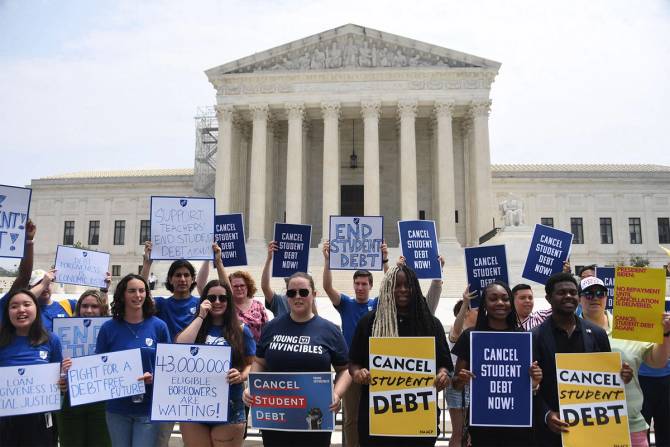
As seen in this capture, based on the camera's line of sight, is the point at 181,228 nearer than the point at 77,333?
No

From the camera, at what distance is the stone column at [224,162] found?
1650 inches

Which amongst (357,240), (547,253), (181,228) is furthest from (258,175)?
(547,253)

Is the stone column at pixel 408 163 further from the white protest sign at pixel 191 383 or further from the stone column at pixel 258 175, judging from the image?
the white protest sign at pixel 191 383

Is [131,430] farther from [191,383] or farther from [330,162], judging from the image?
[330,162]

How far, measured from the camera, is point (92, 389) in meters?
5.61

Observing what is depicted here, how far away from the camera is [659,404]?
6641 millimetres

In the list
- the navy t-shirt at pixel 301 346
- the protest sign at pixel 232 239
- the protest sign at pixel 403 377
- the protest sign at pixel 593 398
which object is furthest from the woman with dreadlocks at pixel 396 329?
the protest sign at pixel 232 239

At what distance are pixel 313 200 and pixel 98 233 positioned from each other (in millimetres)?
23180

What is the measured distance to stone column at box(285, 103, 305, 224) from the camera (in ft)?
136

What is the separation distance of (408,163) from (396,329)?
36919 millimetres

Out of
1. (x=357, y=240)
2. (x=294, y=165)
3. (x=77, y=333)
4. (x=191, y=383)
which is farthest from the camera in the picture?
(x=294, y=165)

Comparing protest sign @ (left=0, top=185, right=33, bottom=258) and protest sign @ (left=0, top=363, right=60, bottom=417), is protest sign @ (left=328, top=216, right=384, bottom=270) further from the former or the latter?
protest sign @ (left=0, top=363, right=60, bottom=417)

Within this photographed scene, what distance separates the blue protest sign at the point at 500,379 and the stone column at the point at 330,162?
→ 35214 mm

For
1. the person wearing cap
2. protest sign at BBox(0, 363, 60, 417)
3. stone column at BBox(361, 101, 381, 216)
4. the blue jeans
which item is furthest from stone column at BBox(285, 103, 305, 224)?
the person wearing cap
